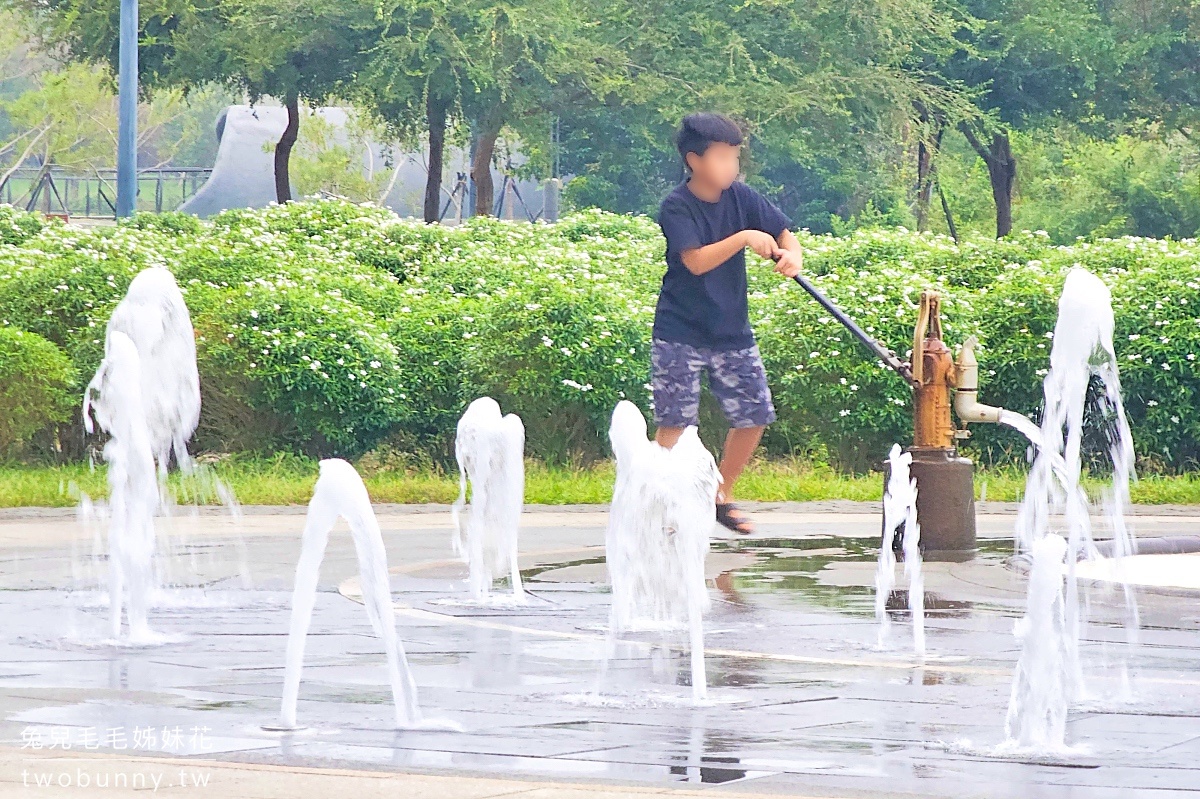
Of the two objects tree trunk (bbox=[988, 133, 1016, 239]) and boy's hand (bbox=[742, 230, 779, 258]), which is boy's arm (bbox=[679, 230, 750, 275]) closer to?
boy's hand (bbox=[742, 230, 779, 258])

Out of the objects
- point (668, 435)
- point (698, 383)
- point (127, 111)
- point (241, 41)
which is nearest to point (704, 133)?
point (698, 383)

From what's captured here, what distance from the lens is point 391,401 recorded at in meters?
15.6

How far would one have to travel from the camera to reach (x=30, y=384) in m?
15.0

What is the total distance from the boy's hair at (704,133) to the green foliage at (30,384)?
22.8 ft

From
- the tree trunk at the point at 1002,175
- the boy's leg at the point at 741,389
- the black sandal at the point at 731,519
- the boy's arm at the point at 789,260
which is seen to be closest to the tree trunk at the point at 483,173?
the tree trunk at the point at 1002,175

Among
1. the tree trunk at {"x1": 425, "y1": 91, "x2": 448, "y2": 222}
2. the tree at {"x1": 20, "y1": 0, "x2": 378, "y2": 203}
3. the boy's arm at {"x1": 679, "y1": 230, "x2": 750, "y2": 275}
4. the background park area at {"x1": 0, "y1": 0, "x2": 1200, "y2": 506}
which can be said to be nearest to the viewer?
the boy's arm at {"x1": 679, "y1": 230, "x2": 750, "y2": 275}

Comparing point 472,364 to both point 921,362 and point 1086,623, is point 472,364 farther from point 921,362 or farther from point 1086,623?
point 1086,623

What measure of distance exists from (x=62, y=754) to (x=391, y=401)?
35.3 feet

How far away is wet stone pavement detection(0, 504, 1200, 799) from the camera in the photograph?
4.99 metres

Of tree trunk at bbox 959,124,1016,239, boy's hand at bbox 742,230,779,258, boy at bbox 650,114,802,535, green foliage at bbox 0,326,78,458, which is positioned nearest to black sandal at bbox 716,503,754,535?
boy at bbox 650,114,802,535

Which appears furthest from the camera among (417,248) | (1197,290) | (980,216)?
(980,216)

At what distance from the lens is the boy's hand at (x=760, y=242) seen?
9.36 m

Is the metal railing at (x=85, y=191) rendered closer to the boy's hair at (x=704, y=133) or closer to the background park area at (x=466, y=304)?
the background park area at (x=466, y=304)

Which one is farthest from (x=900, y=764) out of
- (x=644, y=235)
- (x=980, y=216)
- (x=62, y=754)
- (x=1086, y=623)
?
(x=980, y=216)
